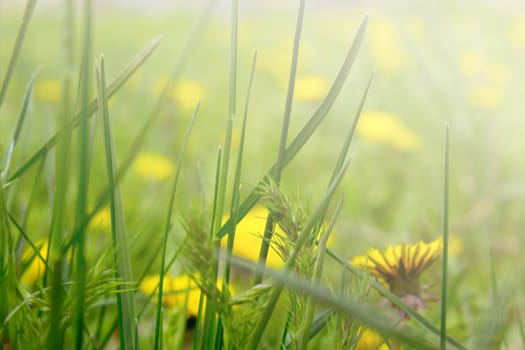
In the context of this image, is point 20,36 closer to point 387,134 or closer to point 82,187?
point 82,187

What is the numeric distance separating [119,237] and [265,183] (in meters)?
0.09

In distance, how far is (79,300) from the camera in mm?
238

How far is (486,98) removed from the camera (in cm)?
170

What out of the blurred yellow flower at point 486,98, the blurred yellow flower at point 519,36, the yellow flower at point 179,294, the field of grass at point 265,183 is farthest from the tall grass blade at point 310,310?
the blurred yellow flower at point 519,36

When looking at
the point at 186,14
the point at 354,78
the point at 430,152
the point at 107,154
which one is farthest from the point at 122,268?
the point at 186,14

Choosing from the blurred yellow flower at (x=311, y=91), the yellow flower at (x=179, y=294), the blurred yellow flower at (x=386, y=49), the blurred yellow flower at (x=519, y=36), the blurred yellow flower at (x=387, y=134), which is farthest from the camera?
the blurred yellow flower at (x=519, y=36)

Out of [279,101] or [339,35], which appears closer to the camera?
[279,101]

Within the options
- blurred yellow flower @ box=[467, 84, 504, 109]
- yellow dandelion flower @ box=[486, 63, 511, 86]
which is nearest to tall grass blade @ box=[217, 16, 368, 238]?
blurred yellow flower @ box=[467, 84, 504, 109]

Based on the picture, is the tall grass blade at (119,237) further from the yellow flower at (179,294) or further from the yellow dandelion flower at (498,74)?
the yellow dandelion flower at (498,74)

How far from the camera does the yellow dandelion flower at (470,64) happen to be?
2.03 m

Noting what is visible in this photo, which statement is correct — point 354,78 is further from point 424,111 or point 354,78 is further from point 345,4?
point 345,4

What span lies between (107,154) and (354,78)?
6.41 feet

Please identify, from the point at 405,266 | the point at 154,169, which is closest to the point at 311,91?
the point at 154,169

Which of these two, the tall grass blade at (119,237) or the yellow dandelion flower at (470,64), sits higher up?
the yellow dandelion flower at (470,64)
